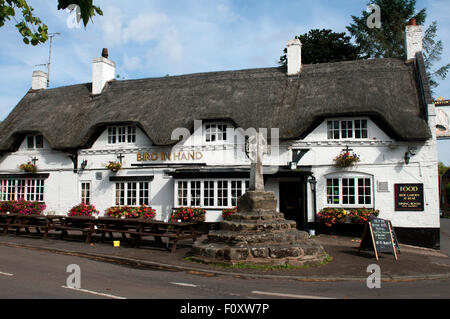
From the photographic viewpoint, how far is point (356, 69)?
16656 millimetres

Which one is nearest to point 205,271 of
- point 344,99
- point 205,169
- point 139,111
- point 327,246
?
point 327,246

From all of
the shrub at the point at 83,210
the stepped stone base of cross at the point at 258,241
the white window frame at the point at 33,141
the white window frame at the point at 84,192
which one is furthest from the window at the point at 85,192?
the stepped stone base of cross at the point at 258,241

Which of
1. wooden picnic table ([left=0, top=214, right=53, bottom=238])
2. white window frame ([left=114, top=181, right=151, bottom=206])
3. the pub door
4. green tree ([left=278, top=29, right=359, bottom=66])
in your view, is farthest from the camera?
green tree ([left=278, top=29, right=359, bottom=66])

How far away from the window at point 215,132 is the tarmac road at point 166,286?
8.57 metres

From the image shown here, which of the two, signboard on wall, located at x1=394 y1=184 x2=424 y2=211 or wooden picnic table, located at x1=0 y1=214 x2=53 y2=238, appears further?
signboard on wall, located at x1=394 y1=184 x2=424 y2=211

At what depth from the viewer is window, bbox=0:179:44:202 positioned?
61.9ft

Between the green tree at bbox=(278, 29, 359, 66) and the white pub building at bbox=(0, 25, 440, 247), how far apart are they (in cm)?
1124

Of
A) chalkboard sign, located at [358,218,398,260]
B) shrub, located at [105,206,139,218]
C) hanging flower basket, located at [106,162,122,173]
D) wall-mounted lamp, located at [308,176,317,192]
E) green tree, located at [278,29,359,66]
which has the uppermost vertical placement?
green tree, located at [278,29,359,66]

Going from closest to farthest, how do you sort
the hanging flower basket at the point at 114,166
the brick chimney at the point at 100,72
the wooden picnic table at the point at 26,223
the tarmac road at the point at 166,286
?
the tarmac road at the point at 166,286, the wooden picnic table at the point at 26,223, the hanging flower basket at the point at 114,166, the brick chimney at the point at 100,72

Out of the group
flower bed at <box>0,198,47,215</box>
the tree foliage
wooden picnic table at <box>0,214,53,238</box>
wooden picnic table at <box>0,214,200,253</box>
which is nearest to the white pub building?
flower bed at <box>0,198,47,215</box>

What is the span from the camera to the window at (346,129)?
48.8 ft

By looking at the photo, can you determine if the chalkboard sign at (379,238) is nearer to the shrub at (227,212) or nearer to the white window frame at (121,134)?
the shrub at (227,212)

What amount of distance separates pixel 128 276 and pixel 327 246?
6.85 metres

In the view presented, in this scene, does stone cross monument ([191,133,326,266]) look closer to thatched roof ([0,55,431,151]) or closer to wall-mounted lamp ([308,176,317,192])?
wall-mounted lamp ([308,176,317,192])
